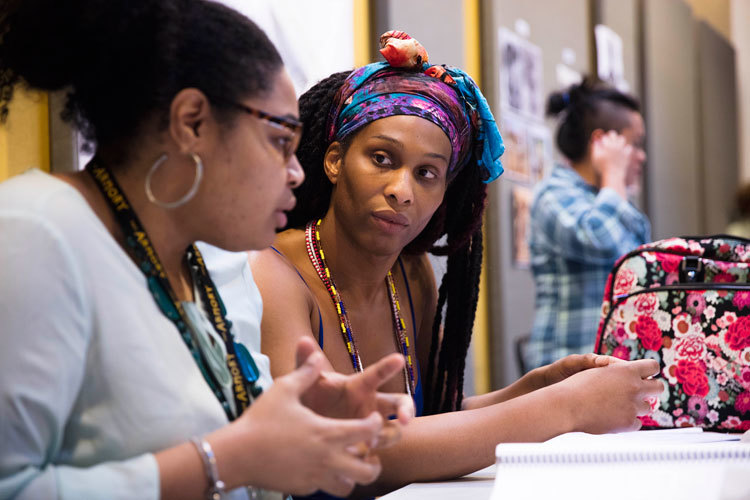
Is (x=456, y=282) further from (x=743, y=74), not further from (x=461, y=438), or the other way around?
Answer: (x=743, y=74)

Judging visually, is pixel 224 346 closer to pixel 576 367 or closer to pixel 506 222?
pixel 576 367

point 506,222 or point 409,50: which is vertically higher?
point 409,50

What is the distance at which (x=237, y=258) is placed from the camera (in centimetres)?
138

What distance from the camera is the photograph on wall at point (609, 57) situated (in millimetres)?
5660

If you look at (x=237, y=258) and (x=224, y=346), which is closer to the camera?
(x=224, y=346)

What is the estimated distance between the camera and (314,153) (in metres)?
1.74

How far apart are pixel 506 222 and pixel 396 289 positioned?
2.59 meters

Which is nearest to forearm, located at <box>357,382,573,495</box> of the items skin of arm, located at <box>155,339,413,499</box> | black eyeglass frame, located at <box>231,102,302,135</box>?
skin of arm, located at <box>155,339,413,499</box>

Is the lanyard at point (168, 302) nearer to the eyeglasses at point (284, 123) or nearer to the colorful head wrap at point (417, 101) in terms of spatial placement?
the eyeglasses at point (284, 123)

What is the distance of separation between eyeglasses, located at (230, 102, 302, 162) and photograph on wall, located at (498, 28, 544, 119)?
3396 millimetres

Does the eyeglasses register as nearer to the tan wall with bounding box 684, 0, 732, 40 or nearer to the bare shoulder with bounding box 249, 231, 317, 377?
the bare shoulder with bounding box 249, 231, 317, 377

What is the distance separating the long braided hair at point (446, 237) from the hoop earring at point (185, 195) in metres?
0.73

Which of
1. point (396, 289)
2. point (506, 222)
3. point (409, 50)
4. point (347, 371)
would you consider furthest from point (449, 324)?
point (506, 222)

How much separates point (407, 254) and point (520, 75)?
289 cm
